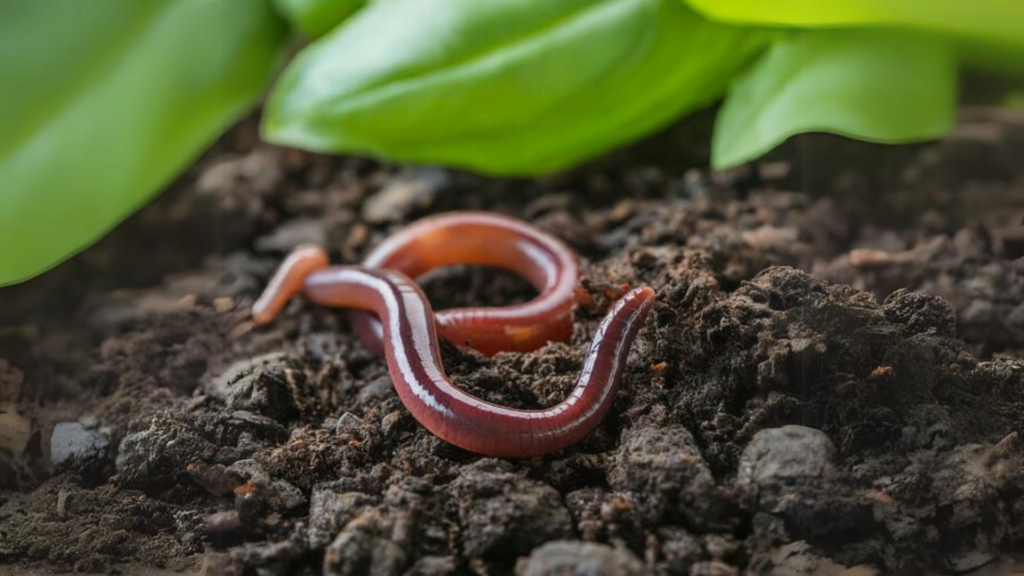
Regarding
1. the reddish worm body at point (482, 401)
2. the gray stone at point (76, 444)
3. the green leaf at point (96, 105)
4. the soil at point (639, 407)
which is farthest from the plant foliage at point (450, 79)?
the reddish worm body at point (482, 401)

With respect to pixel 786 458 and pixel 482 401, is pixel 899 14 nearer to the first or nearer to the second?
pixel 786 458

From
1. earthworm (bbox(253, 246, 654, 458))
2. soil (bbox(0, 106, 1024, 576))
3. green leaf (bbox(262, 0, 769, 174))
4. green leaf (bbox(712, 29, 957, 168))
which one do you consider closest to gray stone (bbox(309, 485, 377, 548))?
soil (bbox(0, 106, 1024, 576))

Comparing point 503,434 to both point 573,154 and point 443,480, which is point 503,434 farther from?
point 573,154

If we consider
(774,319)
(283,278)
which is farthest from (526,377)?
(283,278)

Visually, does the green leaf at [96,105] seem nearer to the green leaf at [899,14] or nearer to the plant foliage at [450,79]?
the plant foliage at [450,79]

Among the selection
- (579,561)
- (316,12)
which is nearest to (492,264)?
(316,12)

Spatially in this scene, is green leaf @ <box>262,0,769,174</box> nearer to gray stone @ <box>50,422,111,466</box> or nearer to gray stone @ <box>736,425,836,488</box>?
gray stone @ <box>50,422,111,466</box>
